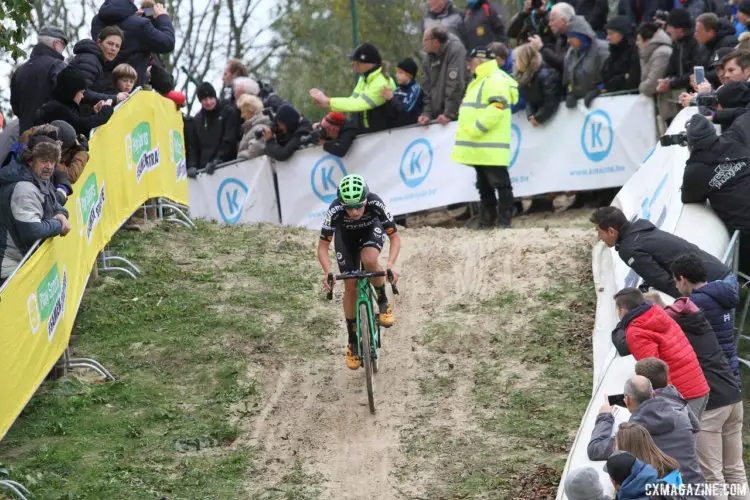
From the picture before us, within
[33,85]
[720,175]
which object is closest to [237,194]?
[33,85]

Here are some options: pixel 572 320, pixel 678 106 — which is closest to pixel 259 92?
pixel 678 106

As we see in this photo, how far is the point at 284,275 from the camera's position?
45.2 ft

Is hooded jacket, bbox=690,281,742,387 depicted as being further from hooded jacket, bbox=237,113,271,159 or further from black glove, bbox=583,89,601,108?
hooded jacket, bbox=237,113,271,159

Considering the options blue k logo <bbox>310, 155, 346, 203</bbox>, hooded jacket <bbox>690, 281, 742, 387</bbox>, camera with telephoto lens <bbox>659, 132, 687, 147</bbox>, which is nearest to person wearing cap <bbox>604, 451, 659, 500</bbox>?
hooded jacket <bbox>690, 281, 742, 387</bbox>

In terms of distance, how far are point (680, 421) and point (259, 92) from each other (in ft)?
39.3

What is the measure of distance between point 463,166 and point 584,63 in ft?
7.00

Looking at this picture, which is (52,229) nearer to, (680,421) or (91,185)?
(91,185)

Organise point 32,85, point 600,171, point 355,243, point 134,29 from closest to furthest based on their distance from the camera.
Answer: point 355,243 → point 32,85 → point 134,29 → point 600,171

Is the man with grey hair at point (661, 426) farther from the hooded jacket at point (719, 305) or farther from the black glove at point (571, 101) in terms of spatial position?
the black glove at point (571, 101)

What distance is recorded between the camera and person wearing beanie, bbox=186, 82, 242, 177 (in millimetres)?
17484

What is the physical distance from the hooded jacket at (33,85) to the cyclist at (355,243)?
3281 millimetres

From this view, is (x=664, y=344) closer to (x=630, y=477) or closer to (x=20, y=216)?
(x=630, y=477)

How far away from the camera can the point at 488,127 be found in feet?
49.5

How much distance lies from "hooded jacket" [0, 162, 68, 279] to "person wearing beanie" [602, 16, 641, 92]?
341 inches
